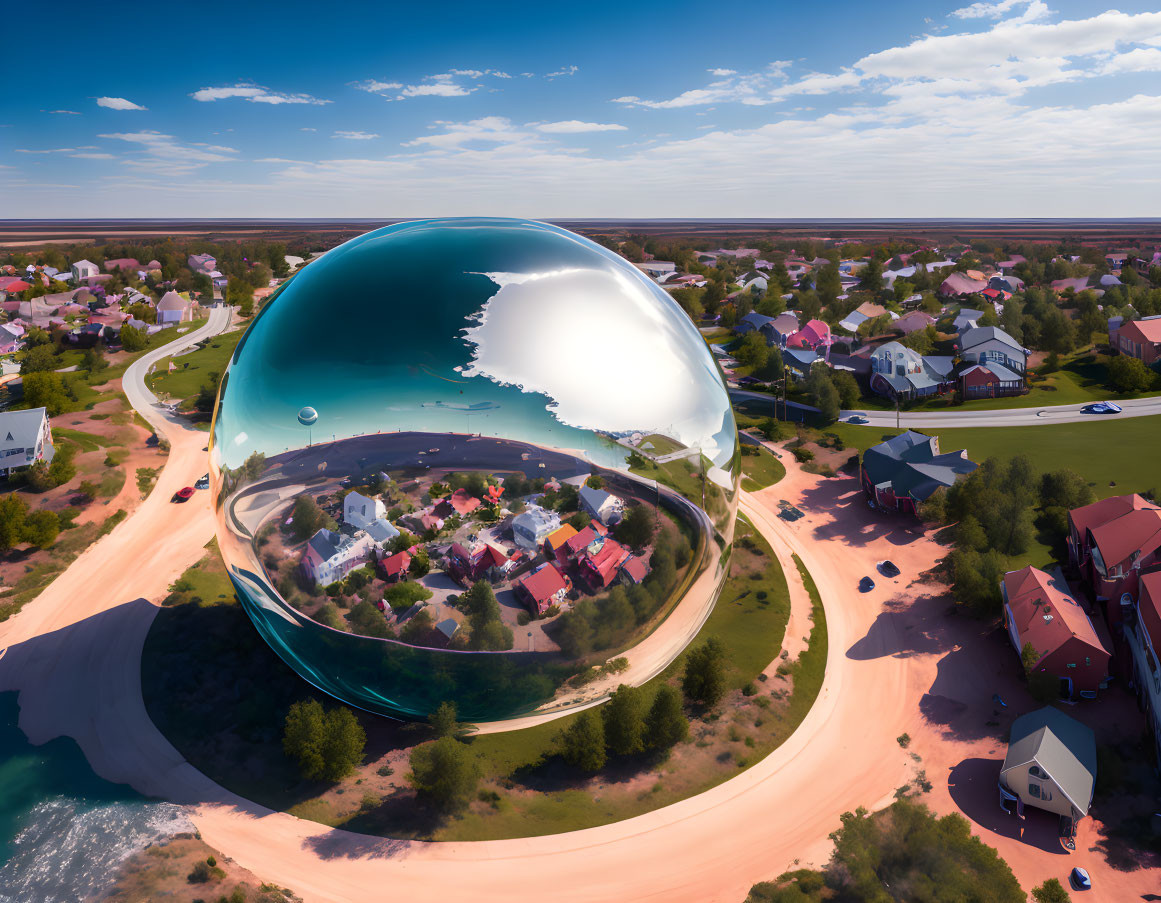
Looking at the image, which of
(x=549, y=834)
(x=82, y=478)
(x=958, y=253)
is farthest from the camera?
(x=958, y=253)

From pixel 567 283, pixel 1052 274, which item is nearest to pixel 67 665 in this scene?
pixel 567 283

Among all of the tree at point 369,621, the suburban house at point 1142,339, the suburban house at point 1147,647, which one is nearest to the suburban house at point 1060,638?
the suburban house at point 1147,647

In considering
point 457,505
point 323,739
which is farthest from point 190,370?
point 457,505

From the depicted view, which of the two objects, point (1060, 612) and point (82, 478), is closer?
point (1060, 612)

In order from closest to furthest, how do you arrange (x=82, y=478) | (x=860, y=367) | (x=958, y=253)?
(x=82, y=478) < (x=860, y=367) < (x=958, y=253)

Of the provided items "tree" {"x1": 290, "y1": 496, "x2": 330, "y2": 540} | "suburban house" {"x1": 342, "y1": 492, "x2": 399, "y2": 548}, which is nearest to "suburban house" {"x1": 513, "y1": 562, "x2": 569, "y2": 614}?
"suburban house" {"x1": 342, "y1": 492, "x2": 399, "y2": 548}

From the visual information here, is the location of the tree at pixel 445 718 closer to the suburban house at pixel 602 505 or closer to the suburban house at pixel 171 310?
the suburban house at pixel 602 505

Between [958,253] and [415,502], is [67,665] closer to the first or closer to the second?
[415,502]

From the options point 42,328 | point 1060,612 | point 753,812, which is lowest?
point 753,812
